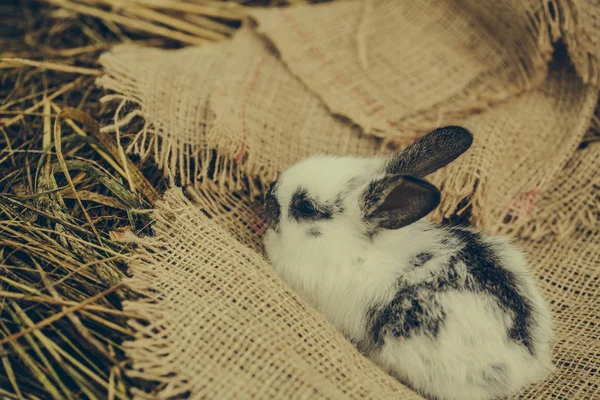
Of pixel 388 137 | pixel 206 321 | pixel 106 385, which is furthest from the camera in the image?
pixel 388 137

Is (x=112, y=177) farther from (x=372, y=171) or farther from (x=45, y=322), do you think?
(x=372, y=171)

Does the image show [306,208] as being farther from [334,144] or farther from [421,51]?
[421,51]

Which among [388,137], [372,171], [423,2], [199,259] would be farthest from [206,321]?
[423,2]

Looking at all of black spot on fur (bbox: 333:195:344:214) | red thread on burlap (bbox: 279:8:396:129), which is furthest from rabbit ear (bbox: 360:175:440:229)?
red thread on burlap (bbox: 279:8:396:129)

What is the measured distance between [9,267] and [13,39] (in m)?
2.12

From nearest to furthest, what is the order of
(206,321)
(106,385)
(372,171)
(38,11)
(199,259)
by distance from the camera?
(106,385)
(206,321)
(199,259)
(372,171)
(38,11)

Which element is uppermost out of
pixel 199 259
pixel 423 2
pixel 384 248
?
pixel 423 2

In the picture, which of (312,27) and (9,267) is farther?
(312,27)

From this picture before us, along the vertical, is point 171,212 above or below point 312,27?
below

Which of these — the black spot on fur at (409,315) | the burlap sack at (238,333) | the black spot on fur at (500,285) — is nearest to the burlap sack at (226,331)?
the burlap sack at (238,333)

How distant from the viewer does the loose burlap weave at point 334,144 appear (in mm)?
2158

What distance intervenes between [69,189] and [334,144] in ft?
4.74

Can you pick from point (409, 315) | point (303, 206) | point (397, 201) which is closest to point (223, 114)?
point (303, 206)

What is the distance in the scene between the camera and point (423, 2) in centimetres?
370
